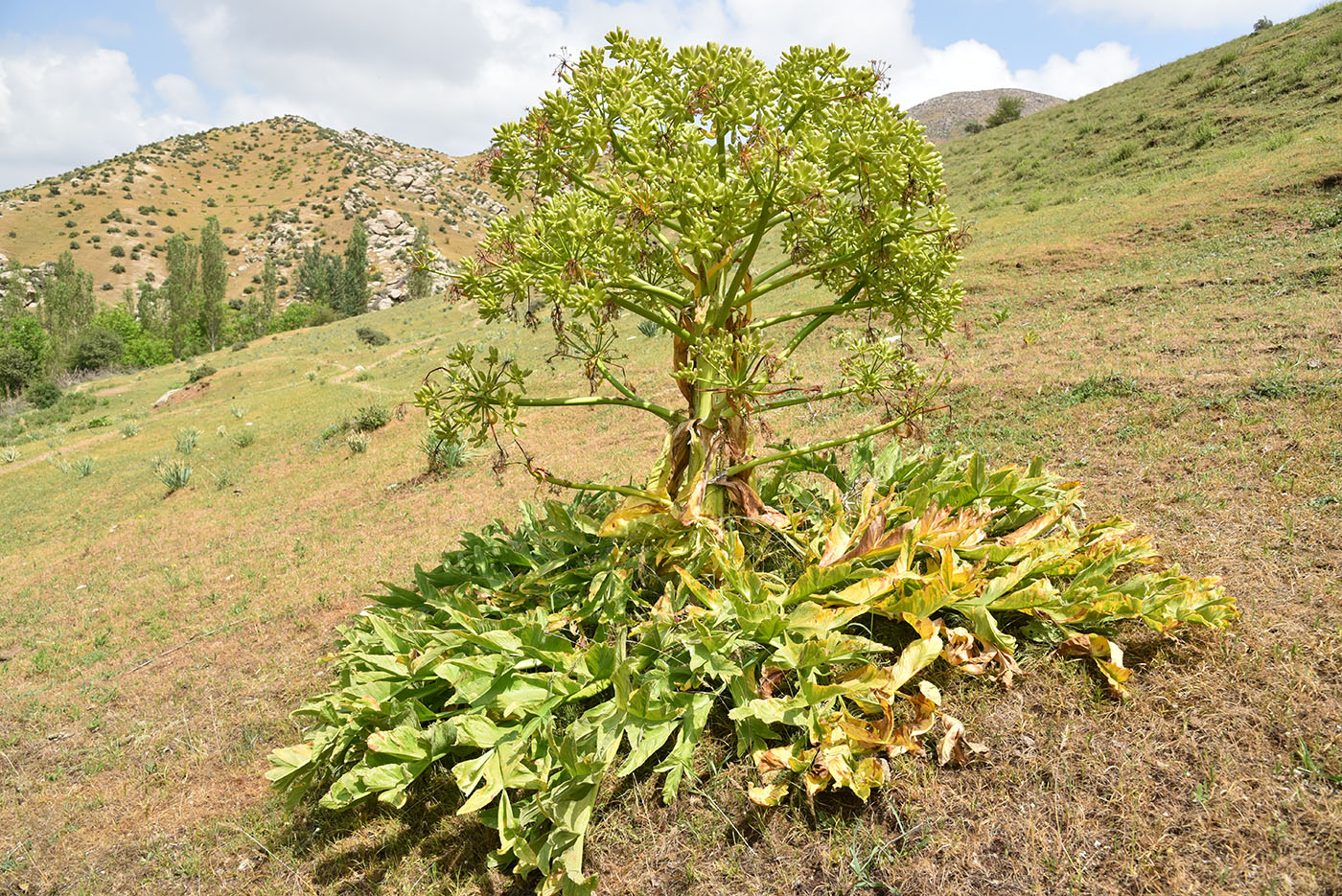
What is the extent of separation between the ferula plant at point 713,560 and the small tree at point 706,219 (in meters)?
0.01

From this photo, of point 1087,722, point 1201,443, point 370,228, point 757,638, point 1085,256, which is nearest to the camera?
point 1087,722

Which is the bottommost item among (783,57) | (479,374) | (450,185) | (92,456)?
(92,456)

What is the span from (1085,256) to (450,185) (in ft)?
310

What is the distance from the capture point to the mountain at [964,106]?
242 ft

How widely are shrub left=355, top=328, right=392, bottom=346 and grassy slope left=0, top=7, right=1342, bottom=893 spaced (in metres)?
15.4

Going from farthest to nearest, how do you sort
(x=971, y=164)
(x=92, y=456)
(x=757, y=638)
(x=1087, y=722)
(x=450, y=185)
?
(x=450, y=185), (x=971, y=164), (x=92, y=456), (x=757, y=638), (x=1087, y=722)

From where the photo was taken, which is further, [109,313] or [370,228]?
[370,228]

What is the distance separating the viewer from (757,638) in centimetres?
276

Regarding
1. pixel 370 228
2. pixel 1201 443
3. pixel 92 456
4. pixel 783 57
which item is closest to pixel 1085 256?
pixel 1201 443

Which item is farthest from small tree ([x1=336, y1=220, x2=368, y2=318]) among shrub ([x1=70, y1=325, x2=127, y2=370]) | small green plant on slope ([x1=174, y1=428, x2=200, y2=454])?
small green plant on slope ([x1=174, y1=428, x2=200, y2=454])

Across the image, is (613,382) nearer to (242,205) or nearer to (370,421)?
(370,421)

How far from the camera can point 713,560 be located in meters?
3.13

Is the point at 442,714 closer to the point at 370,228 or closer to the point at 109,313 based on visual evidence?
the point at 109,313

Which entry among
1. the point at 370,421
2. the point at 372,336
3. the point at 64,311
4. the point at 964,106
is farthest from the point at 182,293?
the point at 964,106
